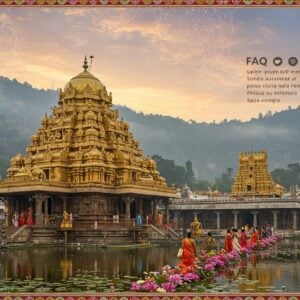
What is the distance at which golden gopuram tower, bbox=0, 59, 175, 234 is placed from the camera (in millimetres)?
23531

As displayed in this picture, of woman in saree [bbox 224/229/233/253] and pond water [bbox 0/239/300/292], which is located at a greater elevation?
woman in saree [bbox 224/229/233/253]

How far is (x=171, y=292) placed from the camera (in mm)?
9227

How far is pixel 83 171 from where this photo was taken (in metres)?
24.2

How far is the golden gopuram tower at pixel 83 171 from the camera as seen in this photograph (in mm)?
23531

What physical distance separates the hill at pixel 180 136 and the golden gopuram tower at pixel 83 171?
70.9 inches

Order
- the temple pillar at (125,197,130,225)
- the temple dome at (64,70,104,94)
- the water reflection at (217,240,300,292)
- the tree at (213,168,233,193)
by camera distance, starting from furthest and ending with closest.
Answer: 1. the tree at (213,168,233,193)
2. the temple dome at (64,70,104,94)
3. the temple pillar at (125,197,130,225)
4. the water reflection at (217,240,300,292)

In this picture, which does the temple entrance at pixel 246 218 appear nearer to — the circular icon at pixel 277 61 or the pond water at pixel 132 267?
the pond water at pixel 132 267

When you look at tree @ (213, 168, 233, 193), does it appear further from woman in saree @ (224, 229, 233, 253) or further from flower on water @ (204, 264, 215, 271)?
flower on water @ (204, 264, 215, 271)

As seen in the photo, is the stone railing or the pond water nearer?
the pond water

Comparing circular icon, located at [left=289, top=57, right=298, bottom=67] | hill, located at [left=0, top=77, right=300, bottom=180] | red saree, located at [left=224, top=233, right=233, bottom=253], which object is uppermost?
hill, located at [left=0, top=77, right=300, bottom=180]

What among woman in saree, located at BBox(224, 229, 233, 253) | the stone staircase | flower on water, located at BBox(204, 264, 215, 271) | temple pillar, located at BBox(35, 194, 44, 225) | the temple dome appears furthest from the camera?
the temple dome

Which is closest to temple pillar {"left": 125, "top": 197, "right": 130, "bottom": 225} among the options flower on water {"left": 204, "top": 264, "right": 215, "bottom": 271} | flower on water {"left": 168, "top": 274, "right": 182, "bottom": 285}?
flower on water {"left": 204, "top": 264, "right": 215, "bottom": 271}

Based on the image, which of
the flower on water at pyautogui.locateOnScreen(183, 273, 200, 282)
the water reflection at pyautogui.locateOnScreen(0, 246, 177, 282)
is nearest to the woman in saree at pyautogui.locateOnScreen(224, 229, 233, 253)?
the water reflection at pyautogui.locateOnScreen(0, 246, 177, 282)

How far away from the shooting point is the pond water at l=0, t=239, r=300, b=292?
10258 mm
